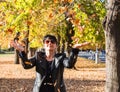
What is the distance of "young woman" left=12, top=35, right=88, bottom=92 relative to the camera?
6055 mm

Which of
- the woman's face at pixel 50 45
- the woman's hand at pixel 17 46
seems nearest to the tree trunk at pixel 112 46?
the woman's face at pixel 50 45

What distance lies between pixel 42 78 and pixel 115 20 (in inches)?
188

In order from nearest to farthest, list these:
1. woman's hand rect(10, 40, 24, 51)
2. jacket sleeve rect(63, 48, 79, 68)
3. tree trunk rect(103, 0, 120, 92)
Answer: jacket sleeve rect(63, 48, 79, 68) < woman's hand rect(10, 40, 24, 51) < tree trunk rect(103, 0, 120, 92)

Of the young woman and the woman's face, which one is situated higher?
the woman's face

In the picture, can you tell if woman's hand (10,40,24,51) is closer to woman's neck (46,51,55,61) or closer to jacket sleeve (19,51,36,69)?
jacket sleeve (19,51,36,69)

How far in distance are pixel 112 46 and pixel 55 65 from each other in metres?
4.87

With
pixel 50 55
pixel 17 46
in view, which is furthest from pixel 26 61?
pixel 50 55

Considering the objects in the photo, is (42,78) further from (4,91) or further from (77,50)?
(4,91)

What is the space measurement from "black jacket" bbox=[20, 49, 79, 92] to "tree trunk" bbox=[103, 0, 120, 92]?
441 cm

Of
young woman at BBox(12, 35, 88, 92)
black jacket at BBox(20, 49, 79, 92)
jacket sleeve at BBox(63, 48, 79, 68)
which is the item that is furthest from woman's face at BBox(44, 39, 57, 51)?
jacket sleeve at BBox(63, 48, 79, 68)

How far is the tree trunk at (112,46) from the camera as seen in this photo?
10352 millimetres

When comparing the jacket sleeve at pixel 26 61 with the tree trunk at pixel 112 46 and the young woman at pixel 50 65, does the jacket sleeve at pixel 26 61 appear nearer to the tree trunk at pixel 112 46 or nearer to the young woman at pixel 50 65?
the young woman at pixel 50 65

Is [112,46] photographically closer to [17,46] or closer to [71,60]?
[71,60]

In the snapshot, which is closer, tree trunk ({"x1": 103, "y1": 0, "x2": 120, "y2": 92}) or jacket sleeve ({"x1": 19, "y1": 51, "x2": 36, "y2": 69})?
A: jacket sleeve ({"x1": 19, "y1": 51, "x2": 36, "y2": 69})
